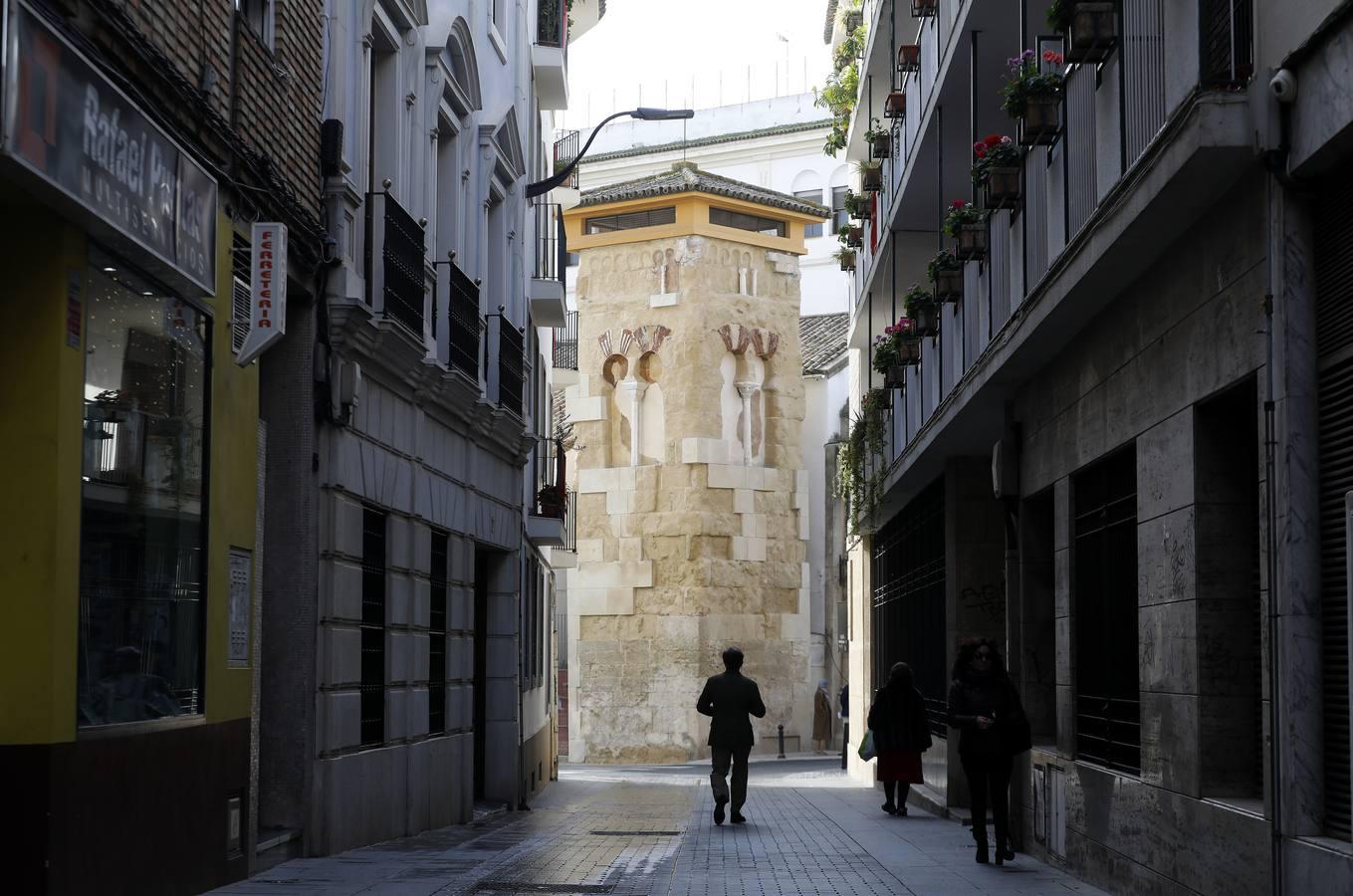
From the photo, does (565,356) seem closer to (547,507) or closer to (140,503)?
(547,507)

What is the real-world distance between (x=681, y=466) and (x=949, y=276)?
2807 centimetres

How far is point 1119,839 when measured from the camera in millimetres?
12094

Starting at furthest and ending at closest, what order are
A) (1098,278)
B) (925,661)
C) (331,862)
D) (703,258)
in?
1. (703,258)
2. (925,661)
3. (331,862)
4. (1098,278)

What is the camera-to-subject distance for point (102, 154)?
872 cm

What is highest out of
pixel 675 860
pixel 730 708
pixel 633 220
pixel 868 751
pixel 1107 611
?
pixel 633 220

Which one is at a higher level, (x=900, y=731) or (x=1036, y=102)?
(x=1036, y=102)

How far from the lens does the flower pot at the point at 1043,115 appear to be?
1346cm

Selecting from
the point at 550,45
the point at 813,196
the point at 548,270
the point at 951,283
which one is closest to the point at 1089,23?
the point at 951,283

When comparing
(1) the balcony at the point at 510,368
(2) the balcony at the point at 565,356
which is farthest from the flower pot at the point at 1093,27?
(2) the balcony at the point at 565,356

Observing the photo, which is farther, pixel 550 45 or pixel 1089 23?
pixel 550 45

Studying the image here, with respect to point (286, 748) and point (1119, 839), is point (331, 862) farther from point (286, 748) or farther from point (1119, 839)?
point (1119, 839)

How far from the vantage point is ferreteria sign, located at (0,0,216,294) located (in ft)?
25.0

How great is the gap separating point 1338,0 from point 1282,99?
679mm

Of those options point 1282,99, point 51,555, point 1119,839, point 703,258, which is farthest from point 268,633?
point 703,258
